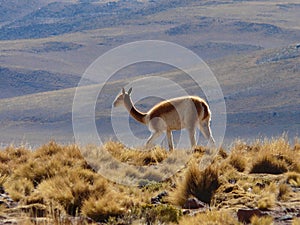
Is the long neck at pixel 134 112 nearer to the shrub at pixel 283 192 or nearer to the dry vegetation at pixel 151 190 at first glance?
the dry vegetation at pixel 151 190

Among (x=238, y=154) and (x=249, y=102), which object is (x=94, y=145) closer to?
(x=238, y=154)

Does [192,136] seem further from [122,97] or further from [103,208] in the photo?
[103,208]

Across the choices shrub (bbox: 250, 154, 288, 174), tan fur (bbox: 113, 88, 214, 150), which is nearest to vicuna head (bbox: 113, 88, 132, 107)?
tan fur (bbox: 113, 88, 214, 150)

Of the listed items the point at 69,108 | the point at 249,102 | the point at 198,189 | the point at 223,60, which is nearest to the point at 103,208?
the point at 198,189

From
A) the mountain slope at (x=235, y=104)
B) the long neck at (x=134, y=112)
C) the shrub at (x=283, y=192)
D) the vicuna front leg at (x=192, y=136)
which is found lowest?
the shrub at (x=283, y=192)

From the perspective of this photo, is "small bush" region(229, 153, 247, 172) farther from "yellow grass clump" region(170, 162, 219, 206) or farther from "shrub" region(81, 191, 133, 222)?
"shrub" region(81, 191, 133, 222)

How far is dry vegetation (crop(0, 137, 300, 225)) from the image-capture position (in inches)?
366

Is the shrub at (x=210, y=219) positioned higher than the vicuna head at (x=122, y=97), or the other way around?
the vicuna head at (x=122, y=97)

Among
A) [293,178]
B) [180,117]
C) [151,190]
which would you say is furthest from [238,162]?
[180,117]

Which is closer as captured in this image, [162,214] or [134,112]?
[162,214]

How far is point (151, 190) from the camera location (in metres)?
10.9

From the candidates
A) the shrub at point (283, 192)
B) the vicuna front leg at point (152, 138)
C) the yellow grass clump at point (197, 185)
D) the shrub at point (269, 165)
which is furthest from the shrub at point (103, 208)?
the vicuna front leg at point (152, 138)

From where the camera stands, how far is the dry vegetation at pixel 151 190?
30.5ft

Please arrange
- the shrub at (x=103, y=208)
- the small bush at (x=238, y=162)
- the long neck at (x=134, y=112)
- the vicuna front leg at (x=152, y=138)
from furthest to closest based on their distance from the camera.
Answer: the long neck at (x=134, y=112)
the vicuna front leg at (x=152, y=138)
the small bush at (x=238, y=162)
the shrub at (x=103, y=208)
